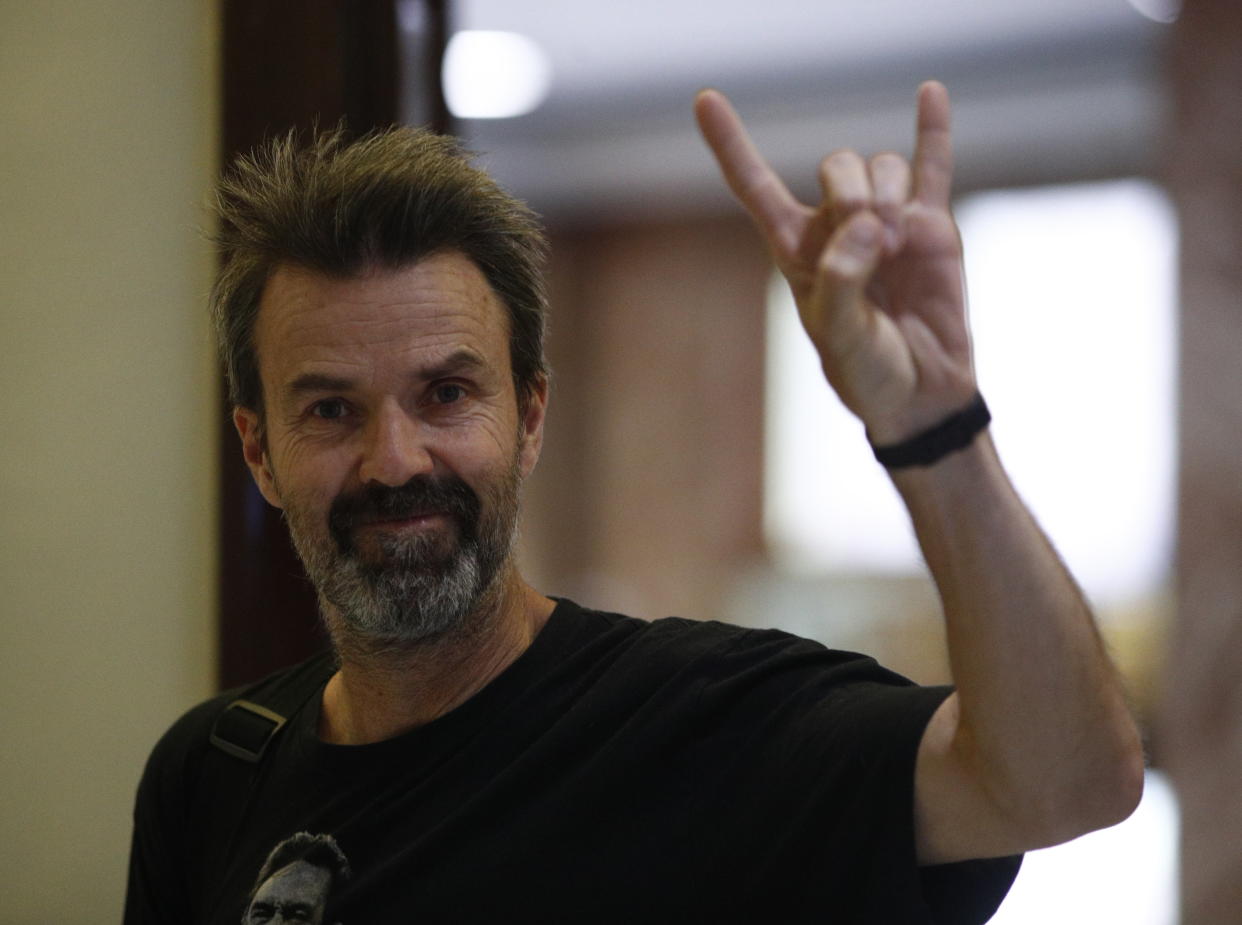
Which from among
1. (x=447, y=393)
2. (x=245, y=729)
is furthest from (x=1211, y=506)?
(x=245, y=729)

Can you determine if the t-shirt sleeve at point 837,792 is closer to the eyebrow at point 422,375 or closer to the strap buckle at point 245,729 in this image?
the eyebrow at point 422,375

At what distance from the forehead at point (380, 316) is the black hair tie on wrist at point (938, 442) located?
45 centimetres

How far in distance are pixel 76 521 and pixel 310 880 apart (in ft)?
2.77

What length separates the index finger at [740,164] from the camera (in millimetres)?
725

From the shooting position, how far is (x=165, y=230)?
1.66 metres

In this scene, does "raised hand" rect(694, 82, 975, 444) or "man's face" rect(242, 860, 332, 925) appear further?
"man's face" rect(242, 860, 332, 925)

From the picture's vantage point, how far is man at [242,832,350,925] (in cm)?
99

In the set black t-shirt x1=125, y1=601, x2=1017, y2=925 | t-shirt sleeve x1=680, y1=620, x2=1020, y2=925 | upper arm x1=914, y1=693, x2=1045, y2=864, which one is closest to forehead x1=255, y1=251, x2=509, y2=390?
black t-shirt x1=125, y1=601, x2=1017, y2=925

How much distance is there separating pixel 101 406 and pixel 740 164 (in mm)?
1183

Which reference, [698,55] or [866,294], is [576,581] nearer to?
[698,55]

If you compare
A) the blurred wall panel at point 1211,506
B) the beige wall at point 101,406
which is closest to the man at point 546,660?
the beige wall at point 101,406

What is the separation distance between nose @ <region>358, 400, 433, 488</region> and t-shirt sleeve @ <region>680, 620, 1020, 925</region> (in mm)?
291

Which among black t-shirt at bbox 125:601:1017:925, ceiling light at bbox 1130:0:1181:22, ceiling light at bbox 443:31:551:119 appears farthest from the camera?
ceiling light at bbox 443:31:551:119

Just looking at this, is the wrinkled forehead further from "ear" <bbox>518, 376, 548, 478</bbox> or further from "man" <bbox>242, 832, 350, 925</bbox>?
"ear" <bbox>518, 376, 548, 478</bbox>
